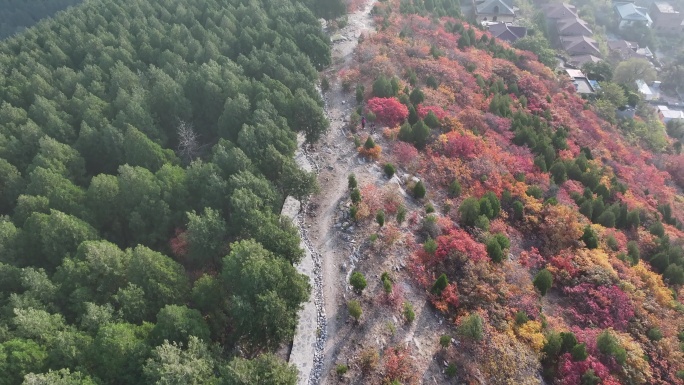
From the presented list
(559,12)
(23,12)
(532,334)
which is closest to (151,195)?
(532,334)

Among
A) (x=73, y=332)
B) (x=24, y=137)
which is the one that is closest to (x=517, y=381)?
(x=73, y=332)

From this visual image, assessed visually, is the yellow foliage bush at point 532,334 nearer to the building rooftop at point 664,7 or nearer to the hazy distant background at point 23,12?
the hazy distant background at point 23,12

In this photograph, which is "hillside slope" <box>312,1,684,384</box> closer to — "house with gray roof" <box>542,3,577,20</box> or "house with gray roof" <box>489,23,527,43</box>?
"house with gray roof" <box>489,23,527,43</box>

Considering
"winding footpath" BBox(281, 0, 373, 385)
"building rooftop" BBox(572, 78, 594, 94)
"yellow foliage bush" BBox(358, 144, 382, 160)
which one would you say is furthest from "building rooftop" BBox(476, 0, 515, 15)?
"yellow foliage bush" BBox(358, 144, 382, 160)

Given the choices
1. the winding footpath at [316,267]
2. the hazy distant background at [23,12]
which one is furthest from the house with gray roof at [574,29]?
the hazy distant background at [23,12]

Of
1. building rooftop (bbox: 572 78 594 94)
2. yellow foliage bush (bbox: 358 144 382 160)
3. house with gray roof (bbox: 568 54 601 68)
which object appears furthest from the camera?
house with gray roof (bbox: 568 54 601 68)

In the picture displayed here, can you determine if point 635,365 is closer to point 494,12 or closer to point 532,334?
point 532,334
